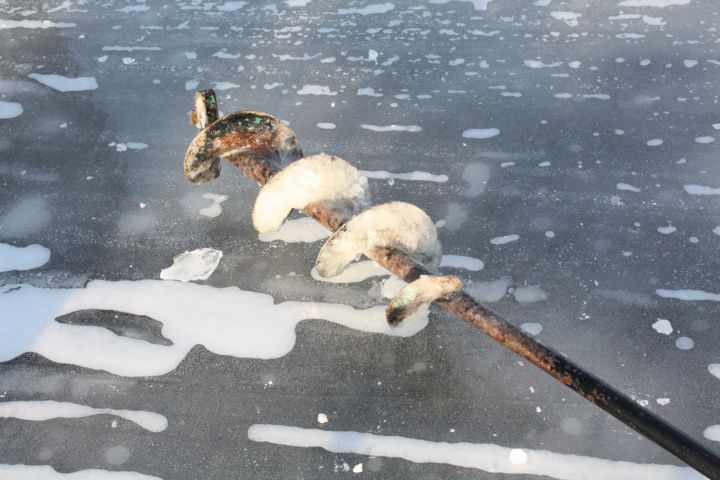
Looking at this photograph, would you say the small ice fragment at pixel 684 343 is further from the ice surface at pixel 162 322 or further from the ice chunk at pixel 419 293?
the ice chunk at pixel 419 293

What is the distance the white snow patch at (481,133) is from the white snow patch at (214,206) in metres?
1.44

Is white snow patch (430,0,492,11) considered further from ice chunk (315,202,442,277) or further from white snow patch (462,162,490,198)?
ice chunk (315,202,442,277)

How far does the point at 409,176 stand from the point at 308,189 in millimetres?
1365

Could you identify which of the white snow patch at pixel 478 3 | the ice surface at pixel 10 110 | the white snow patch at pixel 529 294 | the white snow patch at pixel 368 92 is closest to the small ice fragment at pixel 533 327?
the white snow patch at pixel 529 294

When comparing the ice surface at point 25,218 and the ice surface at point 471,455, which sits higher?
the ice surface at point 25,218

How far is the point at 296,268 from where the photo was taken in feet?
9.34

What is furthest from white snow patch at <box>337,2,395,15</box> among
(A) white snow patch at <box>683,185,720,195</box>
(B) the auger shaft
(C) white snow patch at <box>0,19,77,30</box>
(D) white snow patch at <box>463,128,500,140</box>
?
(B) the auger shaft

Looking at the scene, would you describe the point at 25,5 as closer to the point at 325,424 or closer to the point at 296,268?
the point at 296,268

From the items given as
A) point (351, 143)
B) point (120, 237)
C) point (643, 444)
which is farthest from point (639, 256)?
point (120, 237)

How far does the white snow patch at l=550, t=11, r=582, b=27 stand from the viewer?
4413 millimetres

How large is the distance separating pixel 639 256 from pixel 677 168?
74 centimetres

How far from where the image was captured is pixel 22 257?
9.64 feet

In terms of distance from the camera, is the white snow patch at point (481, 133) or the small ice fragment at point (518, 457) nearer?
the small ice fragment at point (518, 457)

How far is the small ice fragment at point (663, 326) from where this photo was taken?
2.52 meters
